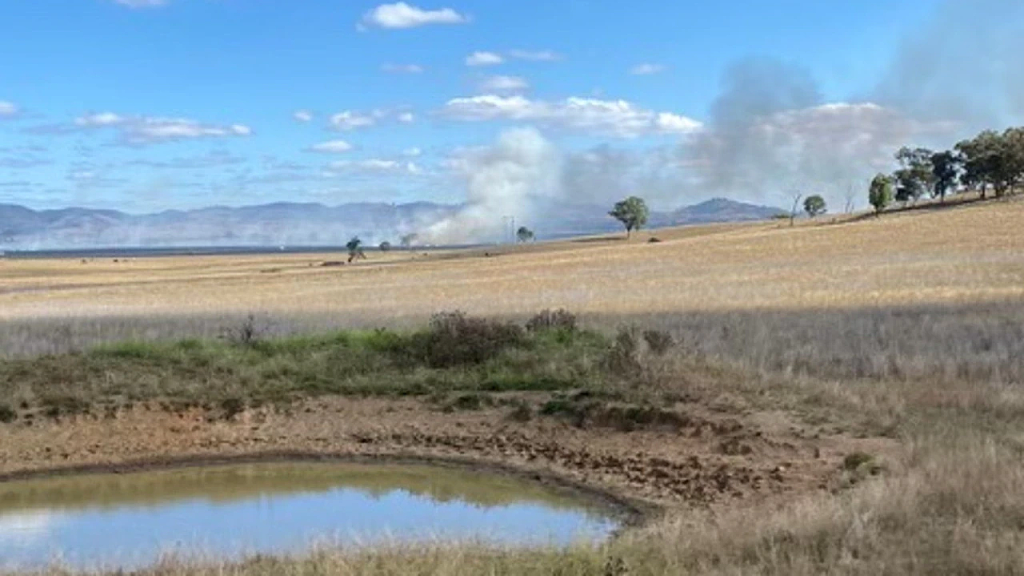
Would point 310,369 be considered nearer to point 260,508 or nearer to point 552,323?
point 552,323

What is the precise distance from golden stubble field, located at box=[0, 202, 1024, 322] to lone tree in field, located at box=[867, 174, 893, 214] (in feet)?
132

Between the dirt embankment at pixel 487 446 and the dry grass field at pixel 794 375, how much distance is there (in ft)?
1.35

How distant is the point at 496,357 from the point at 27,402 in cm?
930

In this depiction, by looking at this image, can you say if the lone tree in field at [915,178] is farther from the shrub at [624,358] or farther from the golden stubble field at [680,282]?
the shrub at [624,358]

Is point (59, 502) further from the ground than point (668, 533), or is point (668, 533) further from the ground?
point (668, 533)

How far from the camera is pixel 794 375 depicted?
68.8 feet

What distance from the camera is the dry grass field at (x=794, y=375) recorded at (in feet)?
25.5

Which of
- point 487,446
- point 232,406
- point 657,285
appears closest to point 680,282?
point 657,285

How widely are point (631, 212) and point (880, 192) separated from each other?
5281cm

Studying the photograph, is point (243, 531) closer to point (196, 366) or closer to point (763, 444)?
point (763, 444)

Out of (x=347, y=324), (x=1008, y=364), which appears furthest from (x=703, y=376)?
(x=347, y=324)

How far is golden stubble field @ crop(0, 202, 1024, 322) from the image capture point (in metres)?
42.8

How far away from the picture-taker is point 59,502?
16547 millimetres

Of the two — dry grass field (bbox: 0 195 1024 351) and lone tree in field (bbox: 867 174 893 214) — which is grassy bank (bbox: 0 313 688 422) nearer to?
dry grass field (bbox: 0 195 1024 351)
